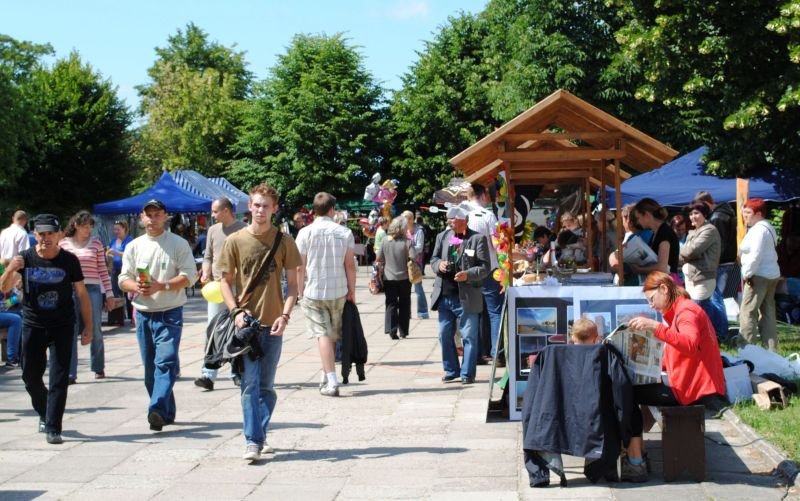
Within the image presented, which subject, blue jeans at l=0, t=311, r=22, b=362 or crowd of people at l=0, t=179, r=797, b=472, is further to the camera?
blue jeans at l=0, t=311, r=22, b=362

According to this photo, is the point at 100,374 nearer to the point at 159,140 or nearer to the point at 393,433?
the point at 393,433

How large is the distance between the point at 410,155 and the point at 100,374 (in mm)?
35600

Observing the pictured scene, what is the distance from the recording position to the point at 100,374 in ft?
35.8

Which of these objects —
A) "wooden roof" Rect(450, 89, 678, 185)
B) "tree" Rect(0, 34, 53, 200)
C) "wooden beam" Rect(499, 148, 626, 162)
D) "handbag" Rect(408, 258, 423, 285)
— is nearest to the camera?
"wooden roof" Rect(450, 89, 678, 185)

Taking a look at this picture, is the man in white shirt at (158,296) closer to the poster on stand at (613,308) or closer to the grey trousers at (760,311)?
the poster on stand at (613,308)

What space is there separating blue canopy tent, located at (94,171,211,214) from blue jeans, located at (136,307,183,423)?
16.9 m

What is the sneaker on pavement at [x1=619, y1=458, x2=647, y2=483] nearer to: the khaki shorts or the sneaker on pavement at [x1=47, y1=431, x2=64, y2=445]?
the khaki shorts

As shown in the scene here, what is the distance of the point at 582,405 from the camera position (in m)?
5.99

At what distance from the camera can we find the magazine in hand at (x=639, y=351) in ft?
20.4

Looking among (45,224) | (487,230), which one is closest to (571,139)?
(487,230)

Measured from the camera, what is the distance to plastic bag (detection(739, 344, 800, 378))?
898 cm

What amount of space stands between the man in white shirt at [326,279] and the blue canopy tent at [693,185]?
805cm

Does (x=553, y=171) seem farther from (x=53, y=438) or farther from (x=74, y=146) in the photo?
(x=74, y=146)

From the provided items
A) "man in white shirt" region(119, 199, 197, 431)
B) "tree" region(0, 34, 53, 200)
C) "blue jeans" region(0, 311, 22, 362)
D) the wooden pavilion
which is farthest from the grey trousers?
"tree" region(0, 34, 53, 200)
